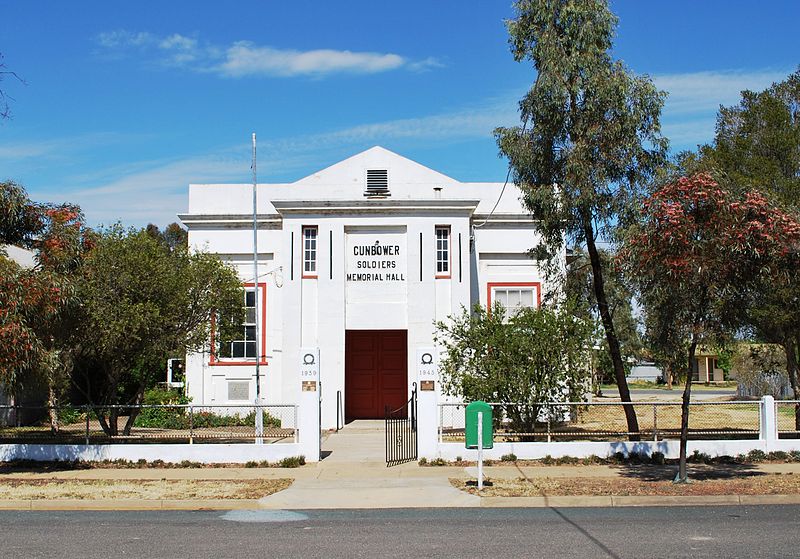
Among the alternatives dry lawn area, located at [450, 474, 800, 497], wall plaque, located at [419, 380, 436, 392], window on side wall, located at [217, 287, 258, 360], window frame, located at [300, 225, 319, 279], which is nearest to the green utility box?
dry lawn area, located at [450, 474, 800, 497]

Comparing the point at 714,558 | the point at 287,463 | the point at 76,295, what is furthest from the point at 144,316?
the point at 714,558

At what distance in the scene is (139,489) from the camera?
1431cm

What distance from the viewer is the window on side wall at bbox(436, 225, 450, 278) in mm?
24438

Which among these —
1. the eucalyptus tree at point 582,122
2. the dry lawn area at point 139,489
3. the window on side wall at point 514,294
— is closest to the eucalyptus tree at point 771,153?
the eucalyptus tree at point 582,122

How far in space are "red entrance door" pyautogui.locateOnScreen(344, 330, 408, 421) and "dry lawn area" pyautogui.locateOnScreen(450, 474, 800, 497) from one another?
11443mm

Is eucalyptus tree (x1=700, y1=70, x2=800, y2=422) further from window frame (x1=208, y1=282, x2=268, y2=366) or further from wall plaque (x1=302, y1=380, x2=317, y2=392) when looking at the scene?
window frame (x1=208, y1=282, x2=268, y2=366)

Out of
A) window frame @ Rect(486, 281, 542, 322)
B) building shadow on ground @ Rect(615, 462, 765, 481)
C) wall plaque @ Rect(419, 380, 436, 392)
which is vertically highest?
window frame @ Rect(486, 281, 542, 322)

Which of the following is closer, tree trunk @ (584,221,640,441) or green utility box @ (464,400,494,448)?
green utility box @ (464,400,494,448)

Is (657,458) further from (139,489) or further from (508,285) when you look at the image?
(139,489)

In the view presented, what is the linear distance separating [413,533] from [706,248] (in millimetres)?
6731

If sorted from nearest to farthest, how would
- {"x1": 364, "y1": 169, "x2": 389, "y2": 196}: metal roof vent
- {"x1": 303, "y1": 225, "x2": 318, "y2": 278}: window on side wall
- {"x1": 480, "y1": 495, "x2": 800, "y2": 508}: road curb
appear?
{"x1": 480, "y1": 495, "x2": 800, "y2": 508}: road curb
{"x1": 303, "y1": 225, "x2": 318, "y2": 278}: window on side wall
{"x1": 364, "y1": 169, "x2": 389, "y2": 196}: metal roof vent

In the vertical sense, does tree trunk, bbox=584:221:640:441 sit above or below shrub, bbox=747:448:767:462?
above

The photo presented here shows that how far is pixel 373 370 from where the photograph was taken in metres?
26.5

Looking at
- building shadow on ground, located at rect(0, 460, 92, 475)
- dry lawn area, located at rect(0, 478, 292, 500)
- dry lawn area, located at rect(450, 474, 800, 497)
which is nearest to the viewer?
dry lawn area, located at rect(450, 474, 800, 497)
